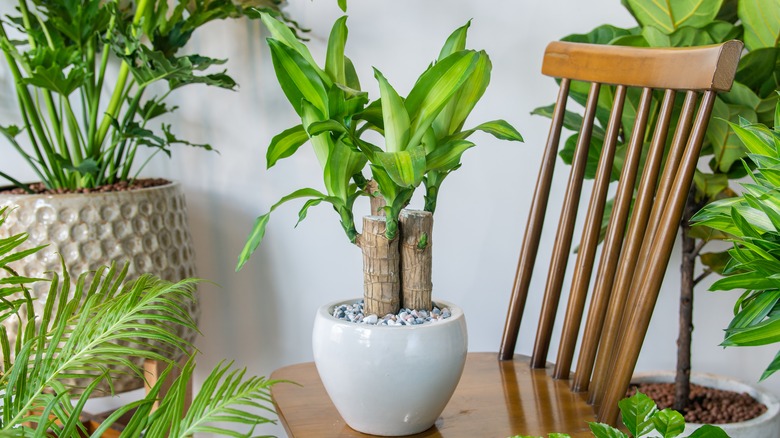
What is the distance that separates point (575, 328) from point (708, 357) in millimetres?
733

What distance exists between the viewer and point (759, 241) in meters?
0.69

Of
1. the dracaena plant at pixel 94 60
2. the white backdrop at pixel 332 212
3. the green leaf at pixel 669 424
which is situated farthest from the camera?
the white backdrop at pixel 332 212

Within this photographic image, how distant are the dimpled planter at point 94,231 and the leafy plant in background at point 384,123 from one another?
0.43 m

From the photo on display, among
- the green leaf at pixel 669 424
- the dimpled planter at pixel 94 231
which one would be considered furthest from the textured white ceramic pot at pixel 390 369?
the dimpled planter at pixel 94 231

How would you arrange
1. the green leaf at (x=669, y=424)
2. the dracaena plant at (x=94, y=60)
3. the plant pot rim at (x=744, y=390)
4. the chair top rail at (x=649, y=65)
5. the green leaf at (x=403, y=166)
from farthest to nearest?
the plant pot rim at (x=744, y=390), the dracaena plant at (x=94, y=60), the chair top rail at (x=649, y=65), the green leaf at (x=403, y=166), the green leaf at (x=669, y=424)

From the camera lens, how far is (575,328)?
1.10 m

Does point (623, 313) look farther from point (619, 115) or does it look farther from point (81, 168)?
point (81, 168)

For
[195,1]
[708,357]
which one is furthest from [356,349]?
[708,357]

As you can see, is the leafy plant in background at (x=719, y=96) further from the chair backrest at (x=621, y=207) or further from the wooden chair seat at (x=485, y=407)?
the wooden chair seat at (x=485, y=407)

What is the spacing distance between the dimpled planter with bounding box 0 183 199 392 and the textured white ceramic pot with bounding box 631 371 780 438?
0.93 m

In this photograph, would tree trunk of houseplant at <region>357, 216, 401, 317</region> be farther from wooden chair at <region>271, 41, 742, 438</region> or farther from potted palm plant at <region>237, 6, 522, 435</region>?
wooden chair at <region>271, 41, 742, 438</region>

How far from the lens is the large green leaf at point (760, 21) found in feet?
3.89

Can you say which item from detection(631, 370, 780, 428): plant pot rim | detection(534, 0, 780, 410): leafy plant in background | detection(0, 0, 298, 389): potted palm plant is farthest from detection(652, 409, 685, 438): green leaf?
detection(0, 0, 298, 389): potted palm plant

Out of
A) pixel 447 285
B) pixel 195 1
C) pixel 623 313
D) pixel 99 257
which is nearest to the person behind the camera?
pixel 623 313
